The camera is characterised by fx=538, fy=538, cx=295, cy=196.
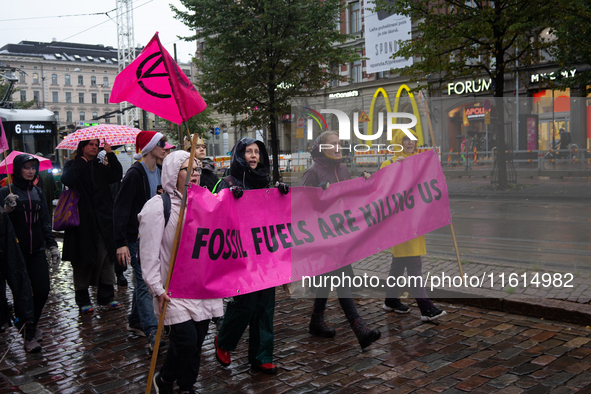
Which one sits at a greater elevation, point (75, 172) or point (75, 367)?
point (75, 172)

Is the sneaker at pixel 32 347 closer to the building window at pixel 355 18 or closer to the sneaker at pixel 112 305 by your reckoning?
the sneaker at pixel 112 305

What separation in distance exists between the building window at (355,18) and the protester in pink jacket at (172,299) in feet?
136

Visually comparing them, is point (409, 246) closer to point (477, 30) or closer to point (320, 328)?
point (320, 328)

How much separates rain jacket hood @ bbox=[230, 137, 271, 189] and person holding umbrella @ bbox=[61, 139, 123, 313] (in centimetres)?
249

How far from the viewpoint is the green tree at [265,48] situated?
20.4m

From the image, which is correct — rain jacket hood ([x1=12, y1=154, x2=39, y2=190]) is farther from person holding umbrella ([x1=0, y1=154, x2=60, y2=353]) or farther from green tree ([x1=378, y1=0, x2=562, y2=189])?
green tree ([x1=378, y1=0, x2=562, y2=189])

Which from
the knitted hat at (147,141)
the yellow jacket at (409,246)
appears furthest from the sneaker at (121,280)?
the yellow jacket at (409,246)

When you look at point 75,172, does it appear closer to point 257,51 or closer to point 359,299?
point 359,299

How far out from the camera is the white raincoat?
3512 millimetres

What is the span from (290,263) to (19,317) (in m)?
2.74

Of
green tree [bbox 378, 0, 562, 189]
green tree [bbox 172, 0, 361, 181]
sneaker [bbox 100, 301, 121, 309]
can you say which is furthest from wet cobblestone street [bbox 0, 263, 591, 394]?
green tree [bbox 172, 0, 361, 181]

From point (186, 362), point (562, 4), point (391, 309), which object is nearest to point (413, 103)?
point (391, 309)

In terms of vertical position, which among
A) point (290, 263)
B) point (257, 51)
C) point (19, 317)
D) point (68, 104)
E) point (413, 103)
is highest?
point (68, 104)

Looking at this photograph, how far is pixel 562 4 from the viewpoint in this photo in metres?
15.8
